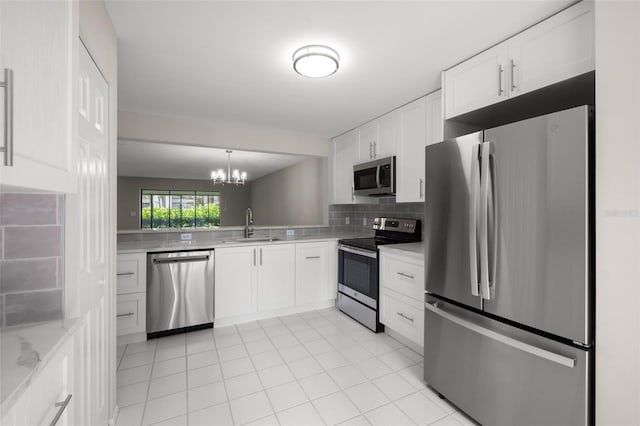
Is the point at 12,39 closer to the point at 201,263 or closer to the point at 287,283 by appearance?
the point at 201,263

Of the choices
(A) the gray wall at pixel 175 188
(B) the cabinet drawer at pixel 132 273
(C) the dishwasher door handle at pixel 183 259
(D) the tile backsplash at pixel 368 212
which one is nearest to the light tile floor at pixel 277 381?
(B) the cabinet drawer at pixel 132 273

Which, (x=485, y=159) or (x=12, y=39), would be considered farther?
(x=485, y=159)

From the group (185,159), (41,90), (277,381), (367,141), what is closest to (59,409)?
(41,90)

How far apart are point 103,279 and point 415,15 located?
219 centimetres

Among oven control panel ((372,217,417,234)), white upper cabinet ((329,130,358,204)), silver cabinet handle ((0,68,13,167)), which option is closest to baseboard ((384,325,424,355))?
oven control panel ((372,217,417,234))

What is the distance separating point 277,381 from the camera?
2.10m

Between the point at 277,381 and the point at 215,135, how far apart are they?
9.12 ft

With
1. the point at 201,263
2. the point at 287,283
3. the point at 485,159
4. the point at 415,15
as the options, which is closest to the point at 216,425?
the point at 201,263

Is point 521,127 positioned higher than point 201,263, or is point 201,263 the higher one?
point 521,127

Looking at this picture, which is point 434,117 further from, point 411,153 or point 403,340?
point 403,340

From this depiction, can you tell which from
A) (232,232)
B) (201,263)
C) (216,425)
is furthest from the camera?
(232,232)

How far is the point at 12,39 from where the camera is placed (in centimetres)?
64

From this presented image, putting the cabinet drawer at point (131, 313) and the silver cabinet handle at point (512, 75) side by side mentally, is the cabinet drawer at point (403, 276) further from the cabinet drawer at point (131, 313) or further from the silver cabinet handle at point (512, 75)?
the cabinet drawer at point (131, 313)
